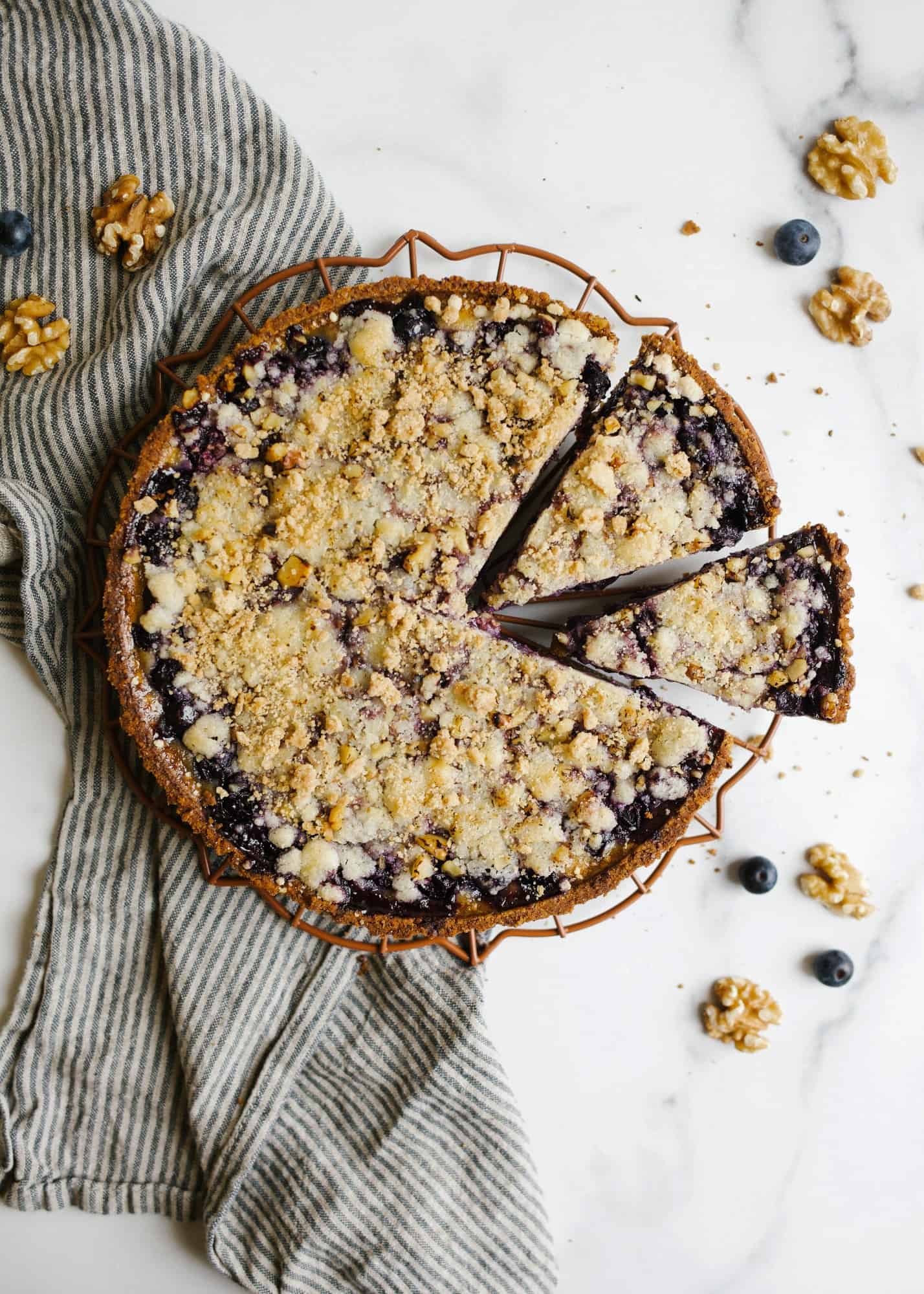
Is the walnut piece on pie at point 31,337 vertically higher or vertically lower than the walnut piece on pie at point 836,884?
higher

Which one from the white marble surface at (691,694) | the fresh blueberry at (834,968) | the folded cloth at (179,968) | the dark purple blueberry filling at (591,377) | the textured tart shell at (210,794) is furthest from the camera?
the fresh blueberry at (834,968)

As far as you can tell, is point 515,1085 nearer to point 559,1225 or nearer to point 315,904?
point 559,1225

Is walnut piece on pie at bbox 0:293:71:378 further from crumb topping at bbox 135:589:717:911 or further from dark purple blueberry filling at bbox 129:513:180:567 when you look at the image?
crumb topping at bbox 135:589:717:911

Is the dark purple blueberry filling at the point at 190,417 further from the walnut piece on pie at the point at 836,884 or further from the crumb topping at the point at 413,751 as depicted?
the walnut piece on pie at the point at 836,884

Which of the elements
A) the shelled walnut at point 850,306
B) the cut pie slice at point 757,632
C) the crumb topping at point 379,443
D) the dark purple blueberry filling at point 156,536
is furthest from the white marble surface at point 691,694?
the dark purple blueberry filling at point 156,536

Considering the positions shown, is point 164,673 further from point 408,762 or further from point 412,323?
point 412,323

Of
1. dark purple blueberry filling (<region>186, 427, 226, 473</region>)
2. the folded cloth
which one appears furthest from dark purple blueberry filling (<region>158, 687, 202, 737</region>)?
dark purple blueberry filling (<region>186, 427, 226, 473</region>)

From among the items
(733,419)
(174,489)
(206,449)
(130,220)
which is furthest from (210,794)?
(733,419)
